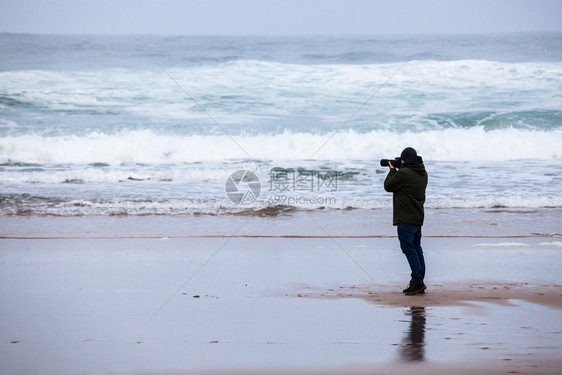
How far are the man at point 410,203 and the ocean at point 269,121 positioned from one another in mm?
5177

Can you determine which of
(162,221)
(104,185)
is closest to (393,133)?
(104,185)

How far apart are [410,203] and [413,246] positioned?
398 millimetres

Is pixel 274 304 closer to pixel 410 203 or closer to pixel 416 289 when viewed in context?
pixel 416 289

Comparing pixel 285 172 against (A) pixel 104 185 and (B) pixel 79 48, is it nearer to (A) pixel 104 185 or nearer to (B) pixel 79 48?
(A) pixel 104 185

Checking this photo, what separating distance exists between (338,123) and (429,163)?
18.5 ft

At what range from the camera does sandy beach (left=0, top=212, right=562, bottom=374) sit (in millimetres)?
3842

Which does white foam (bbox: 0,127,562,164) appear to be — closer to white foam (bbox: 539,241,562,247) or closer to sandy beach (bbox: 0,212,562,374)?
sandy beach (bbox: 0,212,562,374)

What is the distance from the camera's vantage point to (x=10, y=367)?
372 centimetres

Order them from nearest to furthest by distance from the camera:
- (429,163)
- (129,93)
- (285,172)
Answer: (285,172) < (429,163) < (129,93)

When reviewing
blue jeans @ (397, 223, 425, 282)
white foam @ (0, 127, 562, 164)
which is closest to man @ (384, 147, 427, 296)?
blue jeans @ (397, 223, 425, 282)

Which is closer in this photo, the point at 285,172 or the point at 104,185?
the point at 104,185

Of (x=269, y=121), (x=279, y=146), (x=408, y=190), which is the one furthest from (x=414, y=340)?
(x=269, y=121)

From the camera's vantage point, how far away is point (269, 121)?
2141cm

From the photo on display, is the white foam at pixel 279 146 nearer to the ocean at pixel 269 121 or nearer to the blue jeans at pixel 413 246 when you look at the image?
the ocean at pixel 269 121
